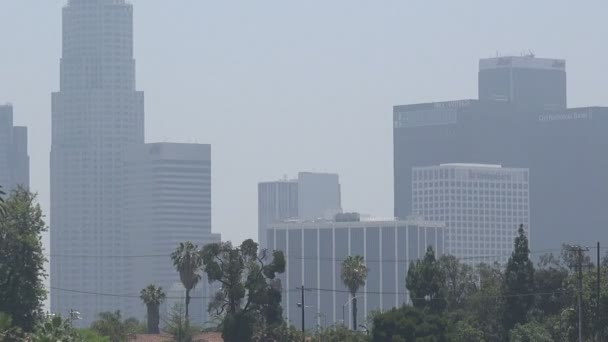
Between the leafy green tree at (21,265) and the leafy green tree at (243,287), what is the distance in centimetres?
1505

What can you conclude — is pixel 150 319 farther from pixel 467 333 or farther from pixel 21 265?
pixel 21 265

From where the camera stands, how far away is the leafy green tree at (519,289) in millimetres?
143250

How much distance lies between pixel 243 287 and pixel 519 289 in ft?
81.4

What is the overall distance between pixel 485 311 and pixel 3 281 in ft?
Result: 160

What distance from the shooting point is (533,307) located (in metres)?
145

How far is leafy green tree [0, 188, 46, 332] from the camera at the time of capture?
117 meters

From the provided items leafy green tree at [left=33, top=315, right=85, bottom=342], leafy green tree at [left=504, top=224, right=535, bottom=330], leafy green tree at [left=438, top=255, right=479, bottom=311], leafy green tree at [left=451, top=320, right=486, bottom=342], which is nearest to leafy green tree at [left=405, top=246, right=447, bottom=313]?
leafy green tree at [left=451, top=320, right=486, bottom=342]

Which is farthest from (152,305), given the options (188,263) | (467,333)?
(467,333)

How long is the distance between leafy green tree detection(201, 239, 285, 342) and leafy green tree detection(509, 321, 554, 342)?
18.2 meters

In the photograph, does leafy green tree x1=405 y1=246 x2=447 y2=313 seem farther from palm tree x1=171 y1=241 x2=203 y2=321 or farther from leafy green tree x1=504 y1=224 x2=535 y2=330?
palm tree x1=171 y1=241 x2=203 y2=321

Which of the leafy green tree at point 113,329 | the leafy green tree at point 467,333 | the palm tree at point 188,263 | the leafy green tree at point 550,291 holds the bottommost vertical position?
the leafy green tree at point 467,333

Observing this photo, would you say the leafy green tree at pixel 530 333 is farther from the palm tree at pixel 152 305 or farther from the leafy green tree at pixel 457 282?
the palm tree at pixel 152 305

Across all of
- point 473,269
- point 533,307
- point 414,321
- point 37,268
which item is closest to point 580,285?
point 414,321

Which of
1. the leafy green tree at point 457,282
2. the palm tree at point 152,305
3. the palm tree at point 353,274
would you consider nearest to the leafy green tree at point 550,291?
the leafy green tree at point 457,282
